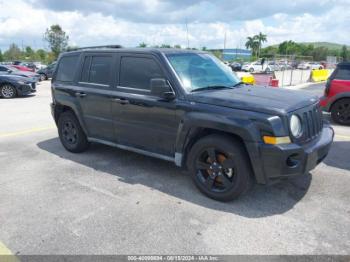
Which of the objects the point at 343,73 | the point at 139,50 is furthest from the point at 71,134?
the point at 343,73

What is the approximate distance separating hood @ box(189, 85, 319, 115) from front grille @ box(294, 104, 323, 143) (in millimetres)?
75

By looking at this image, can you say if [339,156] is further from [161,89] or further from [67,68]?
[67,68]

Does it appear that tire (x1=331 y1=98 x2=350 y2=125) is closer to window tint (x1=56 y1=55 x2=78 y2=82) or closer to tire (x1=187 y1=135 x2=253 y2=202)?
tire (x1=187 y1=135 x2=253 y2=202)

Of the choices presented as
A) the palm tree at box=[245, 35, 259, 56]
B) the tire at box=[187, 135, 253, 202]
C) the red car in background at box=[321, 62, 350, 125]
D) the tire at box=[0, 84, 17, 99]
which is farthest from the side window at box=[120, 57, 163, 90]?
the palm tree at box=[245, 35, 259, 56]

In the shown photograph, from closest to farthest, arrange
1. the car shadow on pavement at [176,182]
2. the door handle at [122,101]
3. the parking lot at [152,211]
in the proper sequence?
the parking lot at [152,211]
the car shadow on pavement at [176,182]
the door handle at [122,101]

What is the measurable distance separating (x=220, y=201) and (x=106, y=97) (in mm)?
2294

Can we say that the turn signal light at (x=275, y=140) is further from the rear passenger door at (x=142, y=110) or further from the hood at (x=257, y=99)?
the rear passenger door at (x=142, y=110)

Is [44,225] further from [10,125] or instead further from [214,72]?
[10,125]

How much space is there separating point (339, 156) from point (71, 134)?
15.4 feet

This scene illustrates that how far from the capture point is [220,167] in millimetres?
3818

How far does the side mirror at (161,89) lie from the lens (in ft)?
12.9

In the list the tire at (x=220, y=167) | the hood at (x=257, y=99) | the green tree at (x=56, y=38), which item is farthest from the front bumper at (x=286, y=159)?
the green tree at (x=56, y=38)

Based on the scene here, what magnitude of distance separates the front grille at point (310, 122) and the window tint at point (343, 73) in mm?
5077

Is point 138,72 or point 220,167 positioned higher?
point 138,72
